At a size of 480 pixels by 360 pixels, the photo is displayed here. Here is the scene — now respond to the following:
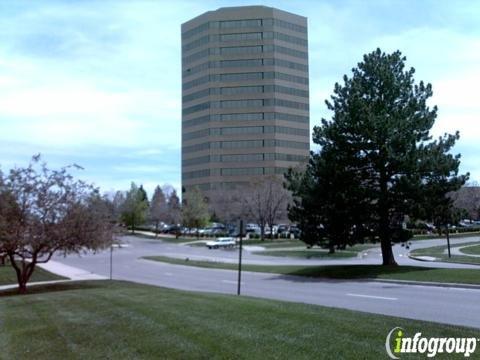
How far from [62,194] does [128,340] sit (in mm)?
17739

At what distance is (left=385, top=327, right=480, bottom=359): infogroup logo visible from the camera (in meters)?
6.50

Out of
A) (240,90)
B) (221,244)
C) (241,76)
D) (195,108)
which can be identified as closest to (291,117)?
(240,90)

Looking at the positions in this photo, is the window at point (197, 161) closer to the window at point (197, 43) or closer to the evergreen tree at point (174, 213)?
the window at point (197, 43)

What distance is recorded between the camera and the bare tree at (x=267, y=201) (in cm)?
7300

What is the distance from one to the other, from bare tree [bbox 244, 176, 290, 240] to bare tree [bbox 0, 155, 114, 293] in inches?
1912

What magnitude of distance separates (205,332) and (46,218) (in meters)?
18.0

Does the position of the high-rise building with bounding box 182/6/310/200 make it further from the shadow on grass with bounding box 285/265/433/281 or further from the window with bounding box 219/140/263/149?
the shadow on grass with bounding box 285/265/433/281

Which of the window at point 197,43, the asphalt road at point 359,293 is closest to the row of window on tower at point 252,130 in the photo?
the window at point 197,43

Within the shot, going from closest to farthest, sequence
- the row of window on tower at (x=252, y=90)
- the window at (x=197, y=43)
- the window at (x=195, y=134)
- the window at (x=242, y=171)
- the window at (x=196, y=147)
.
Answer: the window at (x=242, y=171) → the row of window on tower at (x=252, y=90) → the window at (x=196, y=147) → the window at (x=195, y=134) → the window at (x=197, y=43)

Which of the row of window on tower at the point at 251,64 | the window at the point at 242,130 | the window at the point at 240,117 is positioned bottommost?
the window at the point at 242,130

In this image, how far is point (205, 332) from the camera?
26.4 feet

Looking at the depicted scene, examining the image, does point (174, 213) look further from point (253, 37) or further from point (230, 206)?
point (253, 37)

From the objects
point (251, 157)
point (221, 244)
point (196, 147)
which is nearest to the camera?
point (221, 244)

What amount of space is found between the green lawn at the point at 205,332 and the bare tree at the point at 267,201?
6160 cm
